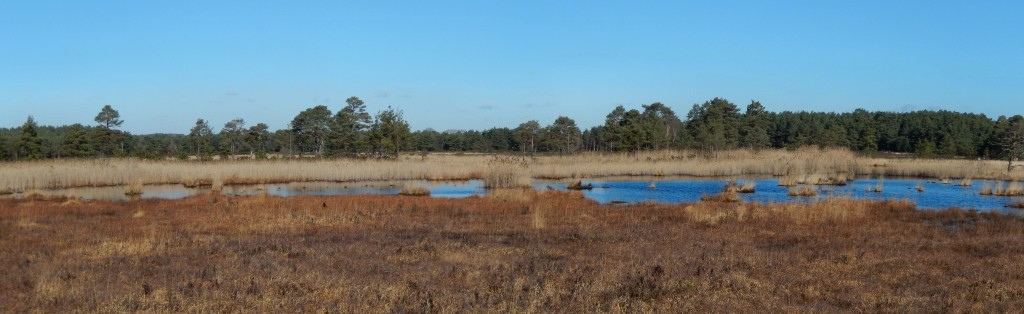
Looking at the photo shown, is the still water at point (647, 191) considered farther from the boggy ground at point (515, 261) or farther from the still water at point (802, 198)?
the boggy ground at point (515, 261)

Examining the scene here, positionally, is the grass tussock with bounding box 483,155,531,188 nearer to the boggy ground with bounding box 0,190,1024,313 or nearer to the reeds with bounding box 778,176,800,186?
the reeds with bounding box 778,176,800,186

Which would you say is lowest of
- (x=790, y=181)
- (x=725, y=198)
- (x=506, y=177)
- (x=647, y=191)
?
(x=647, y=191)

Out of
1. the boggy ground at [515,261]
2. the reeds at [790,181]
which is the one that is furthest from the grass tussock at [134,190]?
the reeds at [790,181]

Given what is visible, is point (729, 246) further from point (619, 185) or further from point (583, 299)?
point (619, 185)

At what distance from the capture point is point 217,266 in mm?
11508

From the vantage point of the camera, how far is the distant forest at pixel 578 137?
64.8 m

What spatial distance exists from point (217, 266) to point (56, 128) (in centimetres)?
15591

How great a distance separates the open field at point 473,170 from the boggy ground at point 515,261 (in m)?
17.0

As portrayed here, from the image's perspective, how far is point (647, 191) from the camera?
114 feet

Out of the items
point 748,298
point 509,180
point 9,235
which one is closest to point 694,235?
point 748,298

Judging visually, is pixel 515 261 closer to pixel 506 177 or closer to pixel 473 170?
pixel 506 177

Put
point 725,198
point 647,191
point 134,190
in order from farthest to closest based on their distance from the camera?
point 647,191
point 134,190
point 725,198

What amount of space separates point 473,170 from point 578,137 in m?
60.2

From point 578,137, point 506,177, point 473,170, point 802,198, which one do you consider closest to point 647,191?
point 506,177
